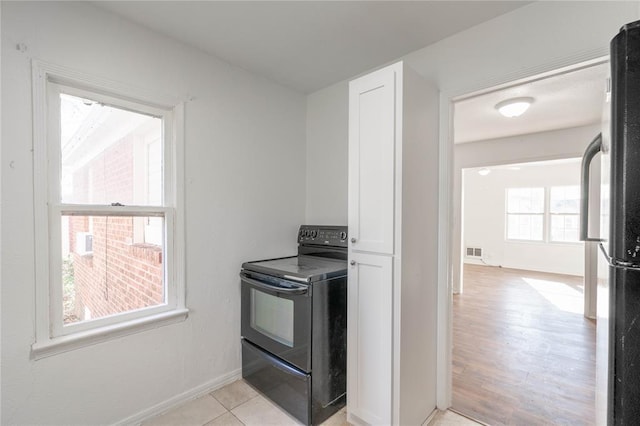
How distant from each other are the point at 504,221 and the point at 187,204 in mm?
7536

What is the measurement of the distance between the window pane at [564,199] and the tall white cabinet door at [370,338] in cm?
692

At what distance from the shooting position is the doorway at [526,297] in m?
2.09

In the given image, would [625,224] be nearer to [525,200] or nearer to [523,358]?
[523,358]

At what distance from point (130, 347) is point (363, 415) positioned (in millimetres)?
1429

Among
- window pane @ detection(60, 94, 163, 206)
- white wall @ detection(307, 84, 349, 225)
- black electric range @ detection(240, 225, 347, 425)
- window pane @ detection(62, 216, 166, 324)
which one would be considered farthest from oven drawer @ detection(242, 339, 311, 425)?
window pane @ detection(60, 94, 163, 206)

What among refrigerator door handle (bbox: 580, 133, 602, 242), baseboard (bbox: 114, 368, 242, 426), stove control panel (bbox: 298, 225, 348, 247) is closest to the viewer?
refrigerator door handle (bbox: 580, 133, 602, 242)

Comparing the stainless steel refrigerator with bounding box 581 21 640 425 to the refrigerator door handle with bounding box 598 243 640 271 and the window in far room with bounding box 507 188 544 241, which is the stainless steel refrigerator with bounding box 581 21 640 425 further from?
the window in far room with bounding box 507 188 544 241

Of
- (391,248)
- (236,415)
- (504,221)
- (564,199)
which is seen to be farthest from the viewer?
(504,221)

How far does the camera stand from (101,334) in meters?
1.67

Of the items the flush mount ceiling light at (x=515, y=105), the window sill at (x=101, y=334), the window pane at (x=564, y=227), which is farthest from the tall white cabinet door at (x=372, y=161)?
the window pane at (x=564, y=227)

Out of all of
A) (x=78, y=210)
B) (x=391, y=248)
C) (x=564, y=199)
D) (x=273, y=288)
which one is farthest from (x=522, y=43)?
(x=564, y=199)

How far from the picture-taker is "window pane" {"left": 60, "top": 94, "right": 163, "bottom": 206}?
1643 millimetres

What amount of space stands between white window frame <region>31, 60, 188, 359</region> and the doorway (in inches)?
76.7

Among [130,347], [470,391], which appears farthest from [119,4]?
[470,391]
